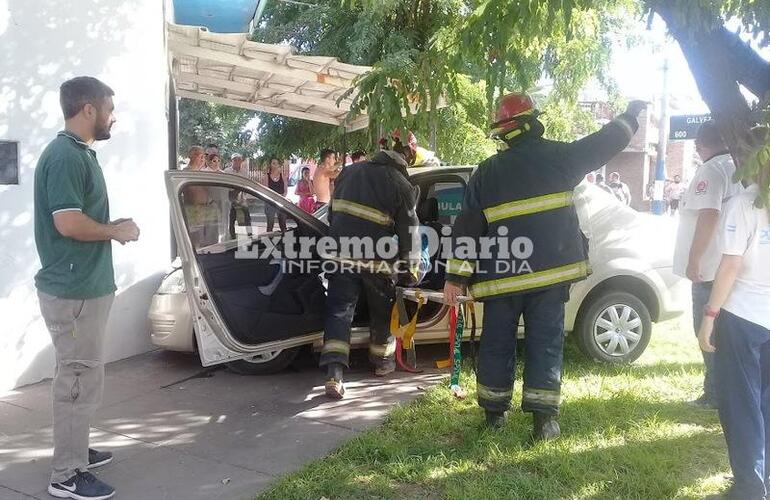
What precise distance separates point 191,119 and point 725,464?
26940mm

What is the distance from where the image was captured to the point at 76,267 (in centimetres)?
292

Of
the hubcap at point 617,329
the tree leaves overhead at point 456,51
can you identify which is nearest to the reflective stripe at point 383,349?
the tree leaves overhead at point 456,51

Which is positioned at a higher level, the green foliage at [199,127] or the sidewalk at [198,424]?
the green foliage at [199,127]

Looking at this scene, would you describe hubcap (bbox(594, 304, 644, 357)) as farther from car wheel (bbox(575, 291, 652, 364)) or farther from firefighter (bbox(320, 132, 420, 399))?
firefighter (bbox(320, 132, 420, 399))

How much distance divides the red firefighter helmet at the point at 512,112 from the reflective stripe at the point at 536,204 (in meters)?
0.44

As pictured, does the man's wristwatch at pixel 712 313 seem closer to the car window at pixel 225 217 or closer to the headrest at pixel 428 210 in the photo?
the headrest at pixel 428 210

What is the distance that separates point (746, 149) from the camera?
8.71 ft

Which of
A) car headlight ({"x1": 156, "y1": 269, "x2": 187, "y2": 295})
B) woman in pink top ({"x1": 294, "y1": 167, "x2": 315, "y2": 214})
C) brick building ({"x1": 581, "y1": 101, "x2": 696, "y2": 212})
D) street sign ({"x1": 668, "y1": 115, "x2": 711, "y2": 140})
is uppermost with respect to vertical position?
brick building ({"x1": 581, "y1": 101, "x2": 696, "y2": 212})

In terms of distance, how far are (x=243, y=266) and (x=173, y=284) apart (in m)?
0.76

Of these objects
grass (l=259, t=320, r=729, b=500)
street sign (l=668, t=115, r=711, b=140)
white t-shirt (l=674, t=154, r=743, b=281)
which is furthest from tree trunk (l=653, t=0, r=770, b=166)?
street sign (l=668, t=115, r=711, b=140)

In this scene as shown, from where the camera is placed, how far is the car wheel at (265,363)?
4.94 meters

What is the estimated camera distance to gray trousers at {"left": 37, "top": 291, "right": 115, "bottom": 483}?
9.64ft

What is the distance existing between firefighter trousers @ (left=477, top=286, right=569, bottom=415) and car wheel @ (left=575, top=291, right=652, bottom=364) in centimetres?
150

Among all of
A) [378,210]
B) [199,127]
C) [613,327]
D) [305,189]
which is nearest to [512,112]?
[378,210]
